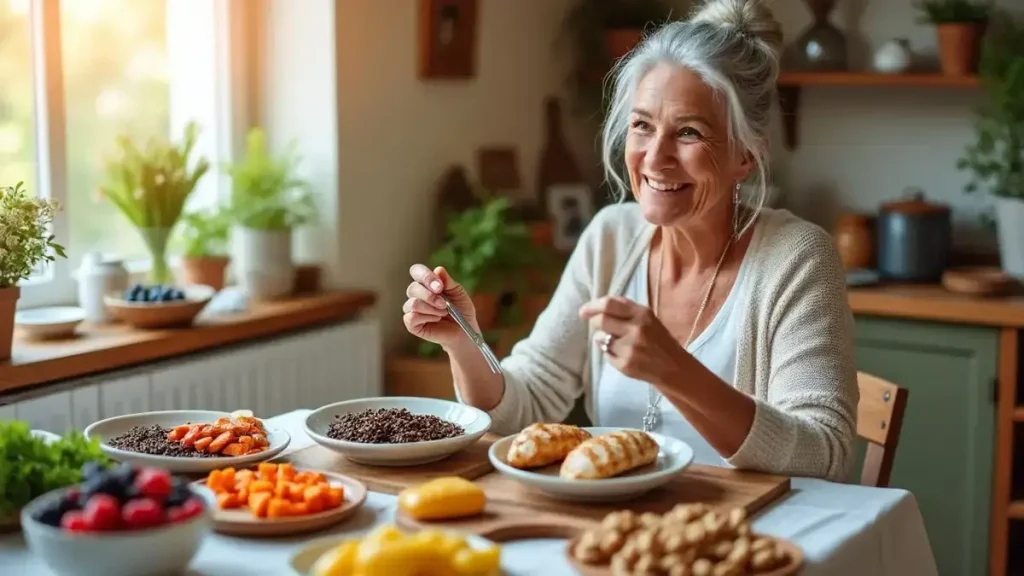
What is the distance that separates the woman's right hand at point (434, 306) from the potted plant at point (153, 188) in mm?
1025

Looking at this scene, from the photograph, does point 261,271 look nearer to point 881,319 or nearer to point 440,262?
point 440,262

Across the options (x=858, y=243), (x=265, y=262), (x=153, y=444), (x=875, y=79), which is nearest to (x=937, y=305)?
(x=858, y=243)

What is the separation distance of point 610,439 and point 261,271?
157 centimetres

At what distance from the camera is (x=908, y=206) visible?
3.42 meters

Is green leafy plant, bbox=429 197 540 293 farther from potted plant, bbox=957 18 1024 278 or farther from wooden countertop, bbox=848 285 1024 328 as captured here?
potted plant, bbox=957 18 1024 278

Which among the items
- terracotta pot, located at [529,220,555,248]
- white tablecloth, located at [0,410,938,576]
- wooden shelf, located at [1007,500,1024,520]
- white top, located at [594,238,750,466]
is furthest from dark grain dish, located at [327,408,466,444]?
wooden shelf, located at [1007,500,1024,520]

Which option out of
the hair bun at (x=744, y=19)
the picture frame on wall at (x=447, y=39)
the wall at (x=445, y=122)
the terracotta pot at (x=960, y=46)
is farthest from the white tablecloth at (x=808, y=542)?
the terracotta pot at (x=960, y=46)

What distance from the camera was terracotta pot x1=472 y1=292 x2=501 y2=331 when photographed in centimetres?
318

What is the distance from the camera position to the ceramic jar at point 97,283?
8.82ft

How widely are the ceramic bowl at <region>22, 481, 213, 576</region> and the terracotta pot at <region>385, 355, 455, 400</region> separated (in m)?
1.80

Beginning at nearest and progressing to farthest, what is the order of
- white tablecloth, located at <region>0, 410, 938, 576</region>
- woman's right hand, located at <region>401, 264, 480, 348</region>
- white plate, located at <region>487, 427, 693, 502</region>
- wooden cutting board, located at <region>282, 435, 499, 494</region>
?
white tablecloth, located at <region>0, 410, 938, 576</region>, white plate, located at <region>487, 427, 693, 502</region>, wooden cutting board, located at <region>282, 435, 499, 494</region>, woman's right hand, located at <region>401, 264, 480, 348</region>

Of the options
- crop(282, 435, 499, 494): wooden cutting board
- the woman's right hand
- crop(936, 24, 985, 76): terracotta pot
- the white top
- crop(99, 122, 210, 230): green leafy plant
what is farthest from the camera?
crop(936, 24, 985, 76): terracotta pot

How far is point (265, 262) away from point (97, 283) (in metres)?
0.44

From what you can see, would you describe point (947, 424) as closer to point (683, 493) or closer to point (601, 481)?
point (683, 493)
